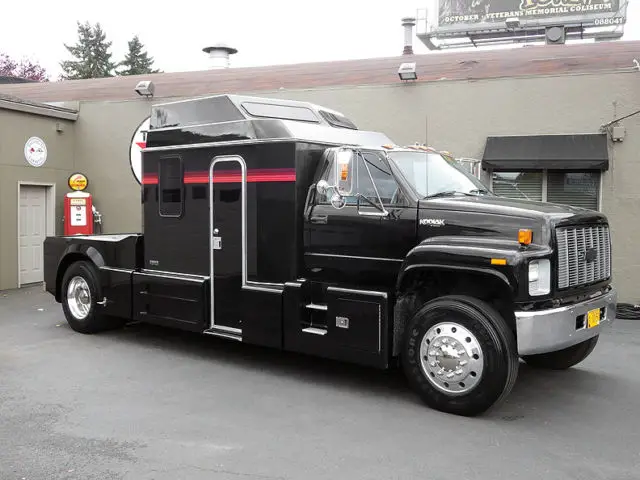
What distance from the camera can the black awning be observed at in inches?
415

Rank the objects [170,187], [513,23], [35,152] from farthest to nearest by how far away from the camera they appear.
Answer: [513,23], [35,152], [170,187]

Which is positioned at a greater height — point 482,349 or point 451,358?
point 482,349

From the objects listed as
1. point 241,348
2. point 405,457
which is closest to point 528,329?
point 405,457

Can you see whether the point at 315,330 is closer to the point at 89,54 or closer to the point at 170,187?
the point at 170,187

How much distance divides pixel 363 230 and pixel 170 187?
278cm

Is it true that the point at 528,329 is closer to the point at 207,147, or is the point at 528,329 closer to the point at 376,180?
the point at 376,180

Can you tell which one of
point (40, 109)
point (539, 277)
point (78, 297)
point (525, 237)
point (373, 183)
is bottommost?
point (78, 297)

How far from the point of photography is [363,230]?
6.31 metres

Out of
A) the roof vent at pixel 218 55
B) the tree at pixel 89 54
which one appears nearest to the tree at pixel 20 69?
the tree at pixel 89 54

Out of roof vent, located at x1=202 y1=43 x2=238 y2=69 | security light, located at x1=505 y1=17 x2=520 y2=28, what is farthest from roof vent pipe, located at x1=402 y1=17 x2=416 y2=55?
security light, located at x1=505 y1=17 x2=520 y2=28

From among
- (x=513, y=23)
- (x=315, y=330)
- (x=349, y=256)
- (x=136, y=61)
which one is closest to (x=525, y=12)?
(x=513, y=23)

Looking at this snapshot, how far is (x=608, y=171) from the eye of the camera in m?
10.7

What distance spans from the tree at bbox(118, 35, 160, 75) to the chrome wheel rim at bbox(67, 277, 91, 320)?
5310cm

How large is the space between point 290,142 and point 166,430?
306 centimetres
